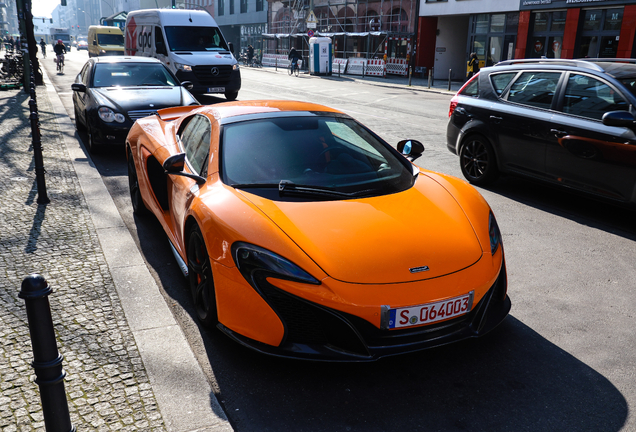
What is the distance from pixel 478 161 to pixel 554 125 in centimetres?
132

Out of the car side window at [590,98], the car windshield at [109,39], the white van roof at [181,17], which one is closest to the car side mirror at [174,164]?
the car side window at [590,98]

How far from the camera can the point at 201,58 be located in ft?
52.3

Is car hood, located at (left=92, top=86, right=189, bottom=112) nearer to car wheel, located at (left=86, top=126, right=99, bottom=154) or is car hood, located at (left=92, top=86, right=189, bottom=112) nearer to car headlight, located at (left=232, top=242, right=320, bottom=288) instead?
car wheel, located at (left=86, top=126, right=99, bottom=154)

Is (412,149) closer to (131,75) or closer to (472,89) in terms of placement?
(472,89)

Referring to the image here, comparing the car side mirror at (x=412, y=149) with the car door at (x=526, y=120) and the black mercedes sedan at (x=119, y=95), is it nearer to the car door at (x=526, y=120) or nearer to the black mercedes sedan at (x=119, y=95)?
the car door at (x=526, y=120)

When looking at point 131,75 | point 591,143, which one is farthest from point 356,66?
point 591,143

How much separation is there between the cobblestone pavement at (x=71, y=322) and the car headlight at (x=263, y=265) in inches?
31.2

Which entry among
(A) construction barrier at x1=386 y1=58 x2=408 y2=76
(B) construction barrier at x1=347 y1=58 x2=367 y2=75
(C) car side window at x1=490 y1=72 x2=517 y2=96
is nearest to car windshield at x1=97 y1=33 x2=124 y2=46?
(B) construction barrier at x1=347 y1=58 x2=367 y2=75

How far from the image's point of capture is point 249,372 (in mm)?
3123

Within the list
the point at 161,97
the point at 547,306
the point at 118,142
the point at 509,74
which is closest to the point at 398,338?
the point at 547,306

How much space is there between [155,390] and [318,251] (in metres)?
1.10

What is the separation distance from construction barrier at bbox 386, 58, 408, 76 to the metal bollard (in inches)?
1281

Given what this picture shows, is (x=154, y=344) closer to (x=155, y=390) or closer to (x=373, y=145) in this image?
(x=155, y=390)

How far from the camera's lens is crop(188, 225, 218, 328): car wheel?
130 inches
